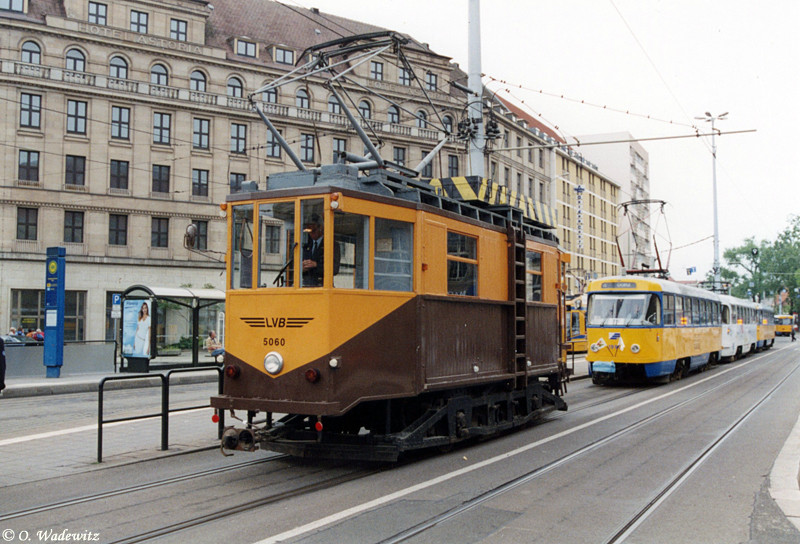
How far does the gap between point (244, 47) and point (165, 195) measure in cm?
1122

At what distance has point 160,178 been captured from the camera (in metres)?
42.7

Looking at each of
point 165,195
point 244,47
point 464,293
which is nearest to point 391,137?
point 244,47

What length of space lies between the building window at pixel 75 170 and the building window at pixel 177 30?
9101 millimetres

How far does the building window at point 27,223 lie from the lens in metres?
38.6

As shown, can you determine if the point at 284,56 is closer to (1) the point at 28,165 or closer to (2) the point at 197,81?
(2) the point at 197,81

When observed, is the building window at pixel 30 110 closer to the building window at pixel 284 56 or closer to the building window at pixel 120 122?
the building window at pixel 120 122

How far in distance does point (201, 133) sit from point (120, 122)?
4.58 meters

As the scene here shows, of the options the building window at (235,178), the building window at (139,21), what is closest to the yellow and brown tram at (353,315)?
the building window at (235,178)

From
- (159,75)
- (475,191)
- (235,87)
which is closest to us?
(475,191)

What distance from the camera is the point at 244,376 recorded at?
8.49 metres

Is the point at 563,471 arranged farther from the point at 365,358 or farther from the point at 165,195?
the point at 165,195

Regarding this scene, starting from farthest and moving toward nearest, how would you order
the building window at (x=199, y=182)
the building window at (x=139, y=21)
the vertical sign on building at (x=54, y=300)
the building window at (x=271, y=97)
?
the building window at (x=271, y=97) < the building window at (x=199, y=182) < the building window at (x=139, y=21) < the vertical sign on building at (x=54, y=300)

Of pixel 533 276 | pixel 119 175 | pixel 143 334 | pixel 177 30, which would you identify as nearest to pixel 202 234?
pixel 119 175

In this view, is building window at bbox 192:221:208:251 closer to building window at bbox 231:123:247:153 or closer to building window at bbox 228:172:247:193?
building window at bbox 228:172:247:193
